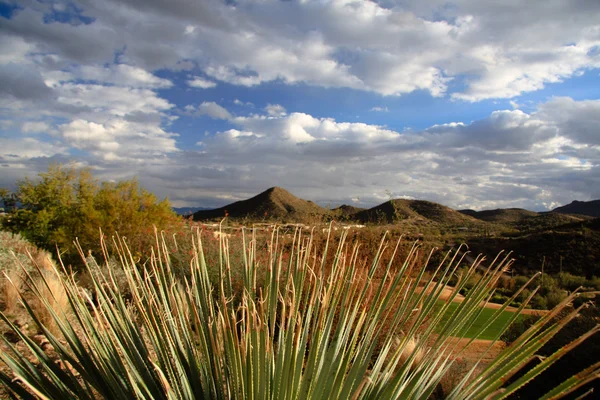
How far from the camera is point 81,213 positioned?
16234 mm

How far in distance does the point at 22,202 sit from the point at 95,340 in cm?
1945

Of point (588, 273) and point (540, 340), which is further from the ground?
point (540, 340)

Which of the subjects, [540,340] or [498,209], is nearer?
[540,340]

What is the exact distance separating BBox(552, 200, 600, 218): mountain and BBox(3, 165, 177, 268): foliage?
5984 centimetres

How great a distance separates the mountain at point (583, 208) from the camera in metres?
58.0

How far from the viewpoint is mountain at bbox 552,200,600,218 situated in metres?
58.0

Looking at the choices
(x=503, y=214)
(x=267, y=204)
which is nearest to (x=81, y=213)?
(x=267, y=204)

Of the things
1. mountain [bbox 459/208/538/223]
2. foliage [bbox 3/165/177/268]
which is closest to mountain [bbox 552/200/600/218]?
mountain [bbox 459/208/538/223]

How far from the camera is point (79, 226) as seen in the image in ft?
51.2

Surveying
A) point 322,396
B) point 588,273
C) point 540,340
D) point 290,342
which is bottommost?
point 588,273

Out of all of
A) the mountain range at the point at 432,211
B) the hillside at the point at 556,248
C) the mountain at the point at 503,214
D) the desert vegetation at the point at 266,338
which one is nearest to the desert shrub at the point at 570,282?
the hillside at the point at 556,248

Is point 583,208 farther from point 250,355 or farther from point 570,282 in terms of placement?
point 250,355

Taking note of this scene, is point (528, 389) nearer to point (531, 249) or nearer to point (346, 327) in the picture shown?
point (346, 327)

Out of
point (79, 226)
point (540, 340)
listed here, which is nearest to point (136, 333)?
point (540, 340)
